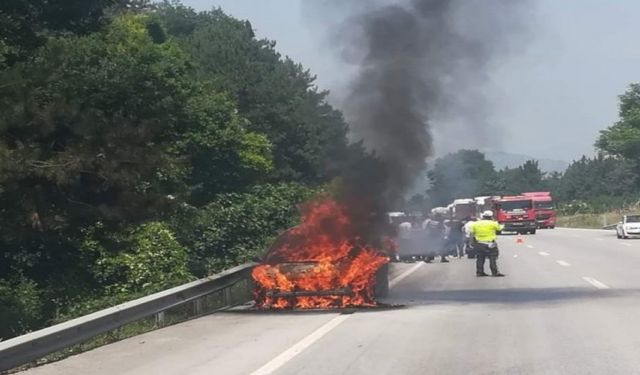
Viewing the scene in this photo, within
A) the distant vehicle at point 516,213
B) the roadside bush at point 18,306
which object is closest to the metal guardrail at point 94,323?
the roadside bush at point 18,306

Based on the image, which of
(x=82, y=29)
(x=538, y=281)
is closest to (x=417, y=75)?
(x=538, y=281)

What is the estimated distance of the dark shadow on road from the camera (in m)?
16.6

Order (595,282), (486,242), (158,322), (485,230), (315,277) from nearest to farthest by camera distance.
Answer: (158,322) < (315,277) < (595,282) < (486,242) < (485,230)

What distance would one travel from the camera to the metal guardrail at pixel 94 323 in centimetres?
929

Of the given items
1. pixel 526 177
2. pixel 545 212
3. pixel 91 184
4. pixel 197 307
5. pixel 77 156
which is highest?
pixel 526 177

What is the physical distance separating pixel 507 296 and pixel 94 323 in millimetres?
9004

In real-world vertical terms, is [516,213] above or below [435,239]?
above

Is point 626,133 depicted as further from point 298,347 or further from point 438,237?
point 298,347

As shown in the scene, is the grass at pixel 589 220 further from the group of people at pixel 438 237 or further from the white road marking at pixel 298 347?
the white road marking at pixel 298 347

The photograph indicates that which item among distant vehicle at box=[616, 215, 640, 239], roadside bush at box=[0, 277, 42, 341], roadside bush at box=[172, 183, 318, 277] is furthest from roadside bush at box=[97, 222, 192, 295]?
distant vehicle at box=[616, 215, 640, 239]

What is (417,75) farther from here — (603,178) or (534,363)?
(603,178)

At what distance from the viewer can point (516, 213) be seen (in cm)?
6112

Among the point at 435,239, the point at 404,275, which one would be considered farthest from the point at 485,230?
the point at 435,239

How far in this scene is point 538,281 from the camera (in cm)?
2122
